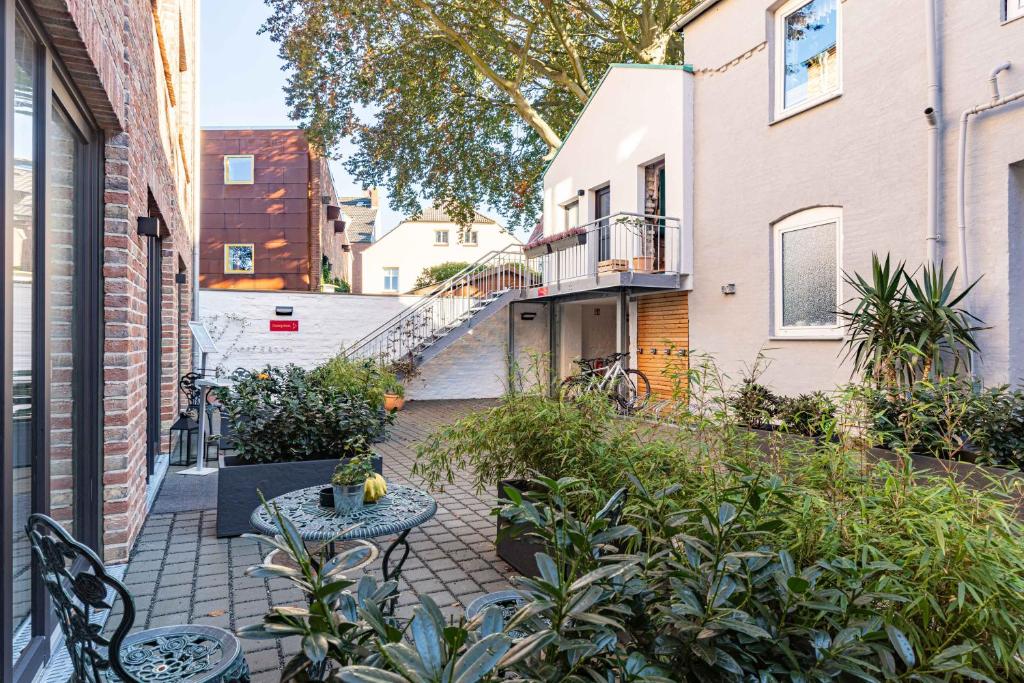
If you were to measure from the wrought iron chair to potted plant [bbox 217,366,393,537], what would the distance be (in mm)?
2022

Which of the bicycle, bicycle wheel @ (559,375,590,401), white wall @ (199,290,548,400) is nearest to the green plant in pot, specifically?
white wall @ (199,290,548,400)

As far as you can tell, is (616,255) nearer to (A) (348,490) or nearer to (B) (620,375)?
(B) (620,375)

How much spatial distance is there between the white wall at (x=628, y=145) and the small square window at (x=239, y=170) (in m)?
9.16

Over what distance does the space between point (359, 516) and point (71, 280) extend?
1790mm

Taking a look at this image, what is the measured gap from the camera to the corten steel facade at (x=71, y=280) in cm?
211

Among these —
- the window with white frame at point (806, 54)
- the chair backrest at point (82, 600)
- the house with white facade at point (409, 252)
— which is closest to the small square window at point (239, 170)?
the window with white frame at point (806, 54)

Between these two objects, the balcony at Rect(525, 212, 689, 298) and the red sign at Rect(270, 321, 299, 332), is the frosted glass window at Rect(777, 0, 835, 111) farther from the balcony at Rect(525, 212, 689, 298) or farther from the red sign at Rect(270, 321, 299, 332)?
the red sign at Rect(270, 321, 299, 332)

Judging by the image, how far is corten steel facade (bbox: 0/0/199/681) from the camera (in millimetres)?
2111

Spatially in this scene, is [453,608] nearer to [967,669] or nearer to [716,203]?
[967,669]

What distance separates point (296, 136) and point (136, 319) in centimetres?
1601

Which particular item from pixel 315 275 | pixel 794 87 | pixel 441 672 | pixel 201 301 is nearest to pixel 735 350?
pixel 794 87

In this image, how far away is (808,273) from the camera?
7.70m

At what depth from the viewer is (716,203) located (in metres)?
9.20

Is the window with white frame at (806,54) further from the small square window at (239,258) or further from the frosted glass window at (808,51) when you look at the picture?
the small square window at (239,258)
